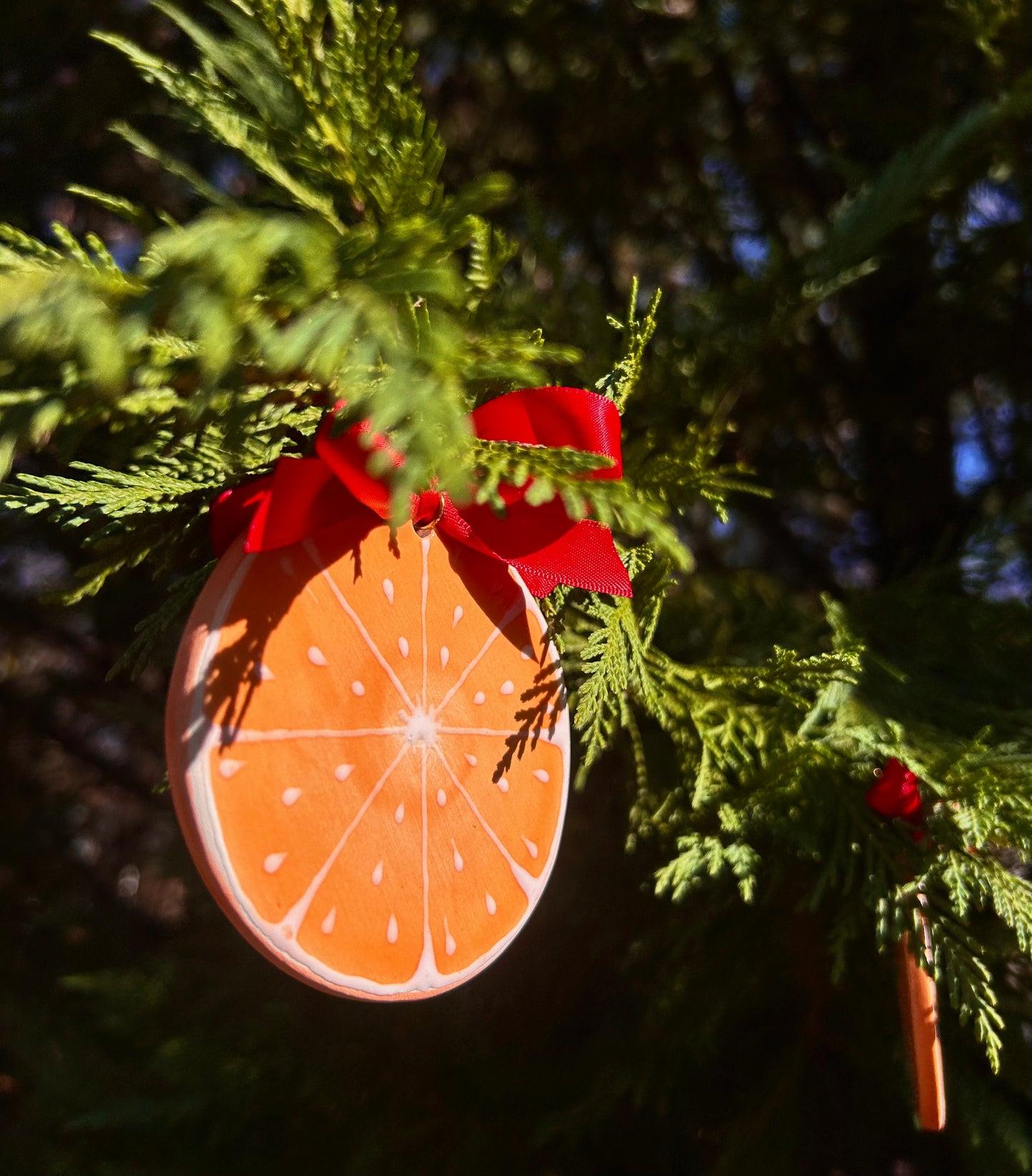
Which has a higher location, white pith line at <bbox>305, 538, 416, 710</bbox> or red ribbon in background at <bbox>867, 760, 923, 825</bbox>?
white pith line at <bbox>305, 538, 416, 710</bbox>

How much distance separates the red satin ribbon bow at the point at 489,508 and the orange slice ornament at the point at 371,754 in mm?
25

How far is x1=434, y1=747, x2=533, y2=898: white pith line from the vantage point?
0.82m

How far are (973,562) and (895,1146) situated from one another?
996 millimetres

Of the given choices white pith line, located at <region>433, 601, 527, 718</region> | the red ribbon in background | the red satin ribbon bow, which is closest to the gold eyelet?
the red satin ribbon bow

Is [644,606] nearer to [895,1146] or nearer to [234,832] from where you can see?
[234,832]

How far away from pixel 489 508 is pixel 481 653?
5.3 inches

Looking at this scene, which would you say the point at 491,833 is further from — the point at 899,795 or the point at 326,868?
the point at 899,795

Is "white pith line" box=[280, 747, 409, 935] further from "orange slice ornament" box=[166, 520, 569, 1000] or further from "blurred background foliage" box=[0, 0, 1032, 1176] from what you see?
"blurred background foliage" box=[0, 0, 1032, 1176]

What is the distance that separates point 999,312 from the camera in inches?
70.3

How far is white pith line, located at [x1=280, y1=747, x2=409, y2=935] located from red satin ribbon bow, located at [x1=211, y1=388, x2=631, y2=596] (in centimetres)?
20

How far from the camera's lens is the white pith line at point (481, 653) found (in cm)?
82

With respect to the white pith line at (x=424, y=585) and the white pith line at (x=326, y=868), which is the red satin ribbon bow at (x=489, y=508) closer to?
the white pith line at (x=424, y=585)

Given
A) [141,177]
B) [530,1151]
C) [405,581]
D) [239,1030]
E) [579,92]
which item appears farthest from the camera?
[141,177]

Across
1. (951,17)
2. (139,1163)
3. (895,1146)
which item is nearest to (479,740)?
(895,1146)
